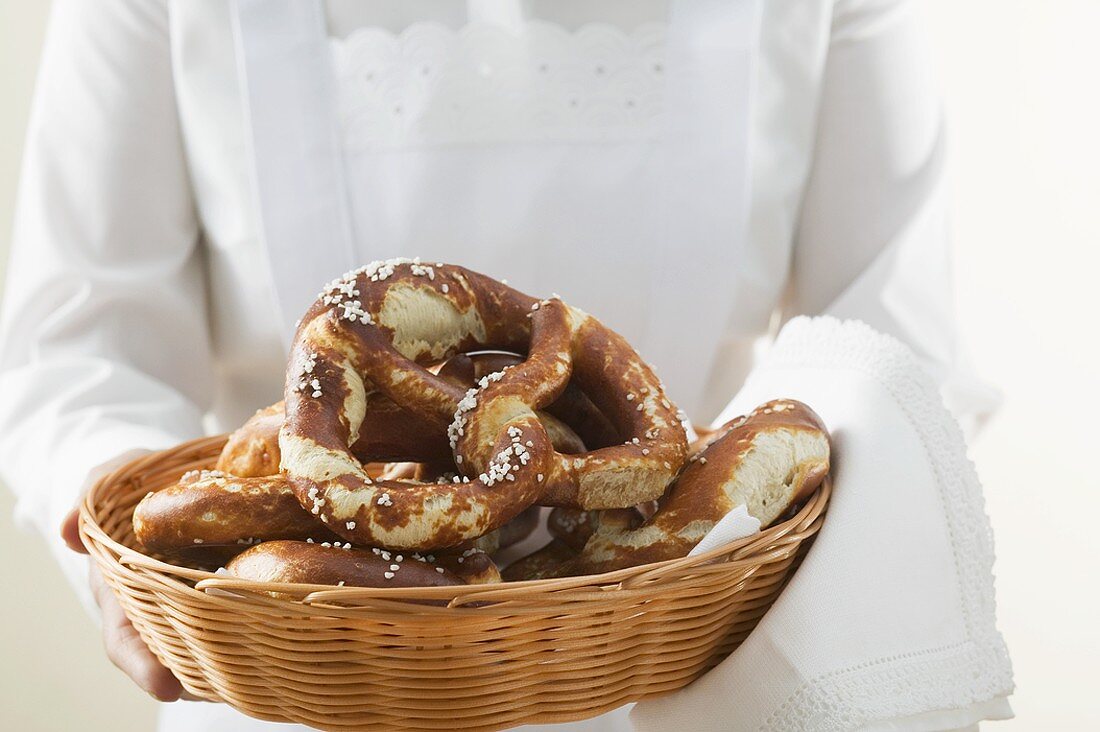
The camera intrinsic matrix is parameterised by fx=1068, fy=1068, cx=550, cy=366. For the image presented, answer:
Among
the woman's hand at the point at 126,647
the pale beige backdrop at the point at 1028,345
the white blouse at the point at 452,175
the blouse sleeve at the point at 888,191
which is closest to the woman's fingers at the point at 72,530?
the woman's hand at the point at 126,647

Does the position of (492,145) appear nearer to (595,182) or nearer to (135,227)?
(595,182)

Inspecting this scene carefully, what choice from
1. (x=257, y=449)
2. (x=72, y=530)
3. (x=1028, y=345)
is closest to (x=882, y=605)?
(x=257, y=449)

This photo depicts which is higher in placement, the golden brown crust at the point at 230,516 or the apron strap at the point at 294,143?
the apron strap at the point at 294,143

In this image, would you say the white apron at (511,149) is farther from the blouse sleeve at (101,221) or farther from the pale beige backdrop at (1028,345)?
the pale beige backdrop at (1028,345)

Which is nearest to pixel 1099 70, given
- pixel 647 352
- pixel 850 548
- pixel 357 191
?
pixel 647 352

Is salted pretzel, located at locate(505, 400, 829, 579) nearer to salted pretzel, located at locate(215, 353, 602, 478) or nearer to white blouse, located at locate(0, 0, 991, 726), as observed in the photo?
salted pretzel, located at locate(215, 353, 602, 478)

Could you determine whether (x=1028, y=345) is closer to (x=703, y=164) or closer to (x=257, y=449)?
(x=703, y=164)

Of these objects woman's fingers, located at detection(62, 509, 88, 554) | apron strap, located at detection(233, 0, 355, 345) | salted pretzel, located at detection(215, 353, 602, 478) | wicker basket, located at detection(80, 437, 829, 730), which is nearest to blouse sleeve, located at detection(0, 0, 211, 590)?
apron strap, located at detection(233, 0, 355, 345)
